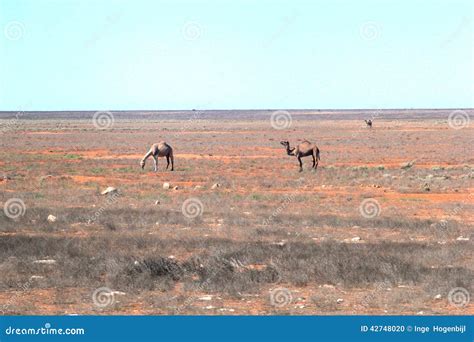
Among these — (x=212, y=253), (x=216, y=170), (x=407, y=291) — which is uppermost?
(x=216, y=170)

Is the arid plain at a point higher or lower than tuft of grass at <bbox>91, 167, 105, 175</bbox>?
lower

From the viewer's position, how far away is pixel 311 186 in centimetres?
3088

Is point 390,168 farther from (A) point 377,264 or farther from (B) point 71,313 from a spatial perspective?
(B) point 71,313

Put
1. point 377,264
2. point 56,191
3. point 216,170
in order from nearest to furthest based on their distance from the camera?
1. point 377,264
2. point 56,191
3. point 216,170

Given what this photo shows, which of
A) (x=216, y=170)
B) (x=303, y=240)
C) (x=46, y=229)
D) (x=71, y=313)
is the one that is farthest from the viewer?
(x=216, y=170)

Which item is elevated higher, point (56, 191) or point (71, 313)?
point (56, 191)

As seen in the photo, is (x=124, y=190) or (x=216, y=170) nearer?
(x=124, y=190)

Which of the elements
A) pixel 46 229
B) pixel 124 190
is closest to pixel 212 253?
pixel 46 229

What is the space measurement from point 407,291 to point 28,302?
21.1 ft

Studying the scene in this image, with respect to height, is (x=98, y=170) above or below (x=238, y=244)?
above

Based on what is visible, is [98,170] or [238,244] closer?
[238,244]

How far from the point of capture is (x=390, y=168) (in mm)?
39656

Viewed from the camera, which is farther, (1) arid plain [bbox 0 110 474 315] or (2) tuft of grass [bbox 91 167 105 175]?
(2) tuft of grass [bbox 91 167 105 175]

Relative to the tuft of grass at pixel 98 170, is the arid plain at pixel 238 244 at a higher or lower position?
lower
